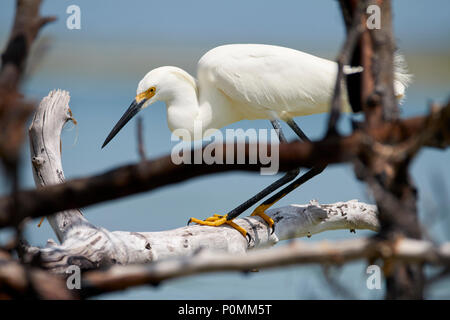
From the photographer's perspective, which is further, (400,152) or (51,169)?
(51,169)

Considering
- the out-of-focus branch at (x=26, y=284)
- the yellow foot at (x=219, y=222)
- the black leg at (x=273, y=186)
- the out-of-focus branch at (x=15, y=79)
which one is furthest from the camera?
the black leg at (x=273, y=186)

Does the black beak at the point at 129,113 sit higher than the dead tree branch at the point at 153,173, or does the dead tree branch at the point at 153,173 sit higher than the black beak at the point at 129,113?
the dead tree branch at the point at 153,173

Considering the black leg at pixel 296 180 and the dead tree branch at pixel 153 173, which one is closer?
the dead tree branch at pixel 153 173

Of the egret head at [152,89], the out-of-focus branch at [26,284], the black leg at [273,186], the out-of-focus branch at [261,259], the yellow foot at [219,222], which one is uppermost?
the egret head at [152,89]

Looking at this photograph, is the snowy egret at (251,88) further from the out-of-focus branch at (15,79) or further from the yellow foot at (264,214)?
the out-of-focus branch at (15,79)

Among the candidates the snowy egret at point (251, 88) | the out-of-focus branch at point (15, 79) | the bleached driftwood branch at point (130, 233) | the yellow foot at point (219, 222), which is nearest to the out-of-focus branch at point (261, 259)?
the out-of-focus branch at point (15, 79)

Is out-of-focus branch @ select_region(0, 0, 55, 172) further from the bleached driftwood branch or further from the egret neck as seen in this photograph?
the egret neck

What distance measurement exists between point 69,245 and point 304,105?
1186mm

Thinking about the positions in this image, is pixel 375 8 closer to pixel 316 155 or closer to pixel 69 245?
pixel 316 155

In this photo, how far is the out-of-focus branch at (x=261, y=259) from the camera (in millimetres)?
640

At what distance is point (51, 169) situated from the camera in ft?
5.48

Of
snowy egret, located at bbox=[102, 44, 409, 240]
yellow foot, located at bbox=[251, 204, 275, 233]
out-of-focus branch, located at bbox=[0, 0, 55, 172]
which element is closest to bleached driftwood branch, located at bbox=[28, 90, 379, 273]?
yellow foot, located at bbox=[251, 204, 275, 233]

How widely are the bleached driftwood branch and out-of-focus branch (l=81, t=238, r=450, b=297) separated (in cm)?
61
